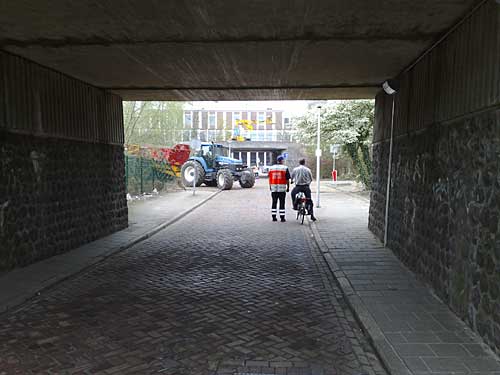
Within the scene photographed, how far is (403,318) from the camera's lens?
4.76 m

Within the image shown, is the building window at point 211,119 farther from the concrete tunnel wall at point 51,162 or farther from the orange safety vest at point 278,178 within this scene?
the concrete tunnel wall at point 51,162

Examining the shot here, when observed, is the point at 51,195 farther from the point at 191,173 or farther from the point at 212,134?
the point at 212,134

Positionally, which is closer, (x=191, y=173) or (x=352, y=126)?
(x=352, y=126)

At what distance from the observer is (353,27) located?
5.32 m

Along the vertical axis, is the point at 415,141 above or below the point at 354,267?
above

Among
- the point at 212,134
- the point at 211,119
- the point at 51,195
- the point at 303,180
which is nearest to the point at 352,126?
the point at 303,180

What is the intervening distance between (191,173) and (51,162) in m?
19.0

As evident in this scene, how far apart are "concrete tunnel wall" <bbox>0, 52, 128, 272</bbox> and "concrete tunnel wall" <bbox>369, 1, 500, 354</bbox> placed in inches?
241

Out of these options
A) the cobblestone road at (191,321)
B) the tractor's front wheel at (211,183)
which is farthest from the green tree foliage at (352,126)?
the cobblestone road at (191,321)

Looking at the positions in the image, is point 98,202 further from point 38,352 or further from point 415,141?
point 415,141

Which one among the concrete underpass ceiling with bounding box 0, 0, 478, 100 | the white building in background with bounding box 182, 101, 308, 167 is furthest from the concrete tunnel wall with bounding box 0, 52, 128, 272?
the white building in background with bounding box 182, 101, 308, 167

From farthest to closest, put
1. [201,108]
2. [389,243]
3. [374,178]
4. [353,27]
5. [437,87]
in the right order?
[201,108] → [374,178] → [389,243] → [437,87] → [353,27]

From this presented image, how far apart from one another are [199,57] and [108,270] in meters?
3.78

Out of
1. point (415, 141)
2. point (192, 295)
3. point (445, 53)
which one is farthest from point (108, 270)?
point (445, 53)
